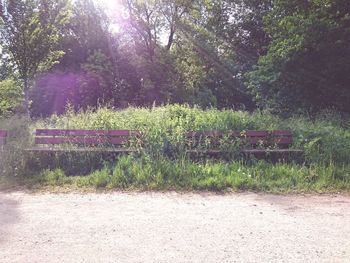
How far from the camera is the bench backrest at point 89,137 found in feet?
27.7

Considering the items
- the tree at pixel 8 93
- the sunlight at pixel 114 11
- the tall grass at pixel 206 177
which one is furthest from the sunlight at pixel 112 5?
the tall grass at pixel 206 177

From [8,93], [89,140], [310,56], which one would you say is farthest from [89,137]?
[8,93]

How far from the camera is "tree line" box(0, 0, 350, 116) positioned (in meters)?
15.5

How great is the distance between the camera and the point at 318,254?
3.97 m

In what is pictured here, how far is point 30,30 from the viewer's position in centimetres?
1563

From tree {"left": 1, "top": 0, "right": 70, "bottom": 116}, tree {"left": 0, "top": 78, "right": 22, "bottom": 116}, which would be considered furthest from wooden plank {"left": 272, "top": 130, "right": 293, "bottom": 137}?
tree {"left": 0, "top": 78, "right": 22, "bottom": 116}

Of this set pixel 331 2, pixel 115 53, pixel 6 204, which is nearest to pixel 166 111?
pixel 6 204

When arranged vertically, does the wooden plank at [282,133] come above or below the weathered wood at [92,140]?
above

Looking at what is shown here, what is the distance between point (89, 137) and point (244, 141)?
10.7 ft

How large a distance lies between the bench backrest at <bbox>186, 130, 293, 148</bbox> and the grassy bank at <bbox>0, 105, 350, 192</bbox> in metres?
0.18

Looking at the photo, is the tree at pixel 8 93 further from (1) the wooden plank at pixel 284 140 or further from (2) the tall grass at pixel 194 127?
(1) the wooden plank at pixel 284 140

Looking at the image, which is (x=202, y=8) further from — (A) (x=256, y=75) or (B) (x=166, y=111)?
(B) (x=166, y=111)

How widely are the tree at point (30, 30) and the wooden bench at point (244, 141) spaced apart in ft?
Result: 32.6

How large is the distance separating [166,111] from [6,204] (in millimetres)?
5400
